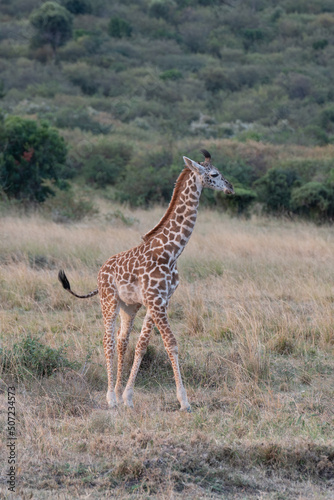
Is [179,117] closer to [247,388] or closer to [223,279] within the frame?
[223,279]

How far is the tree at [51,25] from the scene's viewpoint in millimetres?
46469

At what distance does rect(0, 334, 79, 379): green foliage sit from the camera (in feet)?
21.1

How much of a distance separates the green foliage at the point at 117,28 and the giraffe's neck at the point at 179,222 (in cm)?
5090

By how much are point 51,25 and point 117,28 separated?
8170 millimetres

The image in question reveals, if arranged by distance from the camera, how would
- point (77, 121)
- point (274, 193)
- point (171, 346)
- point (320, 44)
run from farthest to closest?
point (320, 44)
point (77, 121)
point (274, 193)
point (171, 346)

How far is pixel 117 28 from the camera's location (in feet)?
176

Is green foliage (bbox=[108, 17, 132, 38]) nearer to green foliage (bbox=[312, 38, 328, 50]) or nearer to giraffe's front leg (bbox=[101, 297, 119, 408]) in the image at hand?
green foliage (bbox=[312, 38, 328, 50])

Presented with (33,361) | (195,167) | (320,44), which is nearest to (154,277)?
(195,167)

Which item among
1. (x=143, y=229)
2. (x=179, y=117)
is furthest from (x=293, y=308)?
(x=179, y=117)

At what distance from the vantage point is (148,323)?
5.87 m

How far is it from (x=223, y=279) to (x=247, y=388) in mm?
4028

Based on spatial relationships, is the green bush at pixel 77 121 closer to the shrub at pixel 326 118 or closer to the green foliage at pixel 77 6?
the shrub at pixel 326 118

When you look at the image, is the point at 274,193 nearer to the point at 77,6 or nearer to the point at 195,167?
the point at 195,167

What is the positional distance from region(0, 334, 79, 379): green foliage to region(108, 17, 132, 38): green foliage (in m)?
50.8
